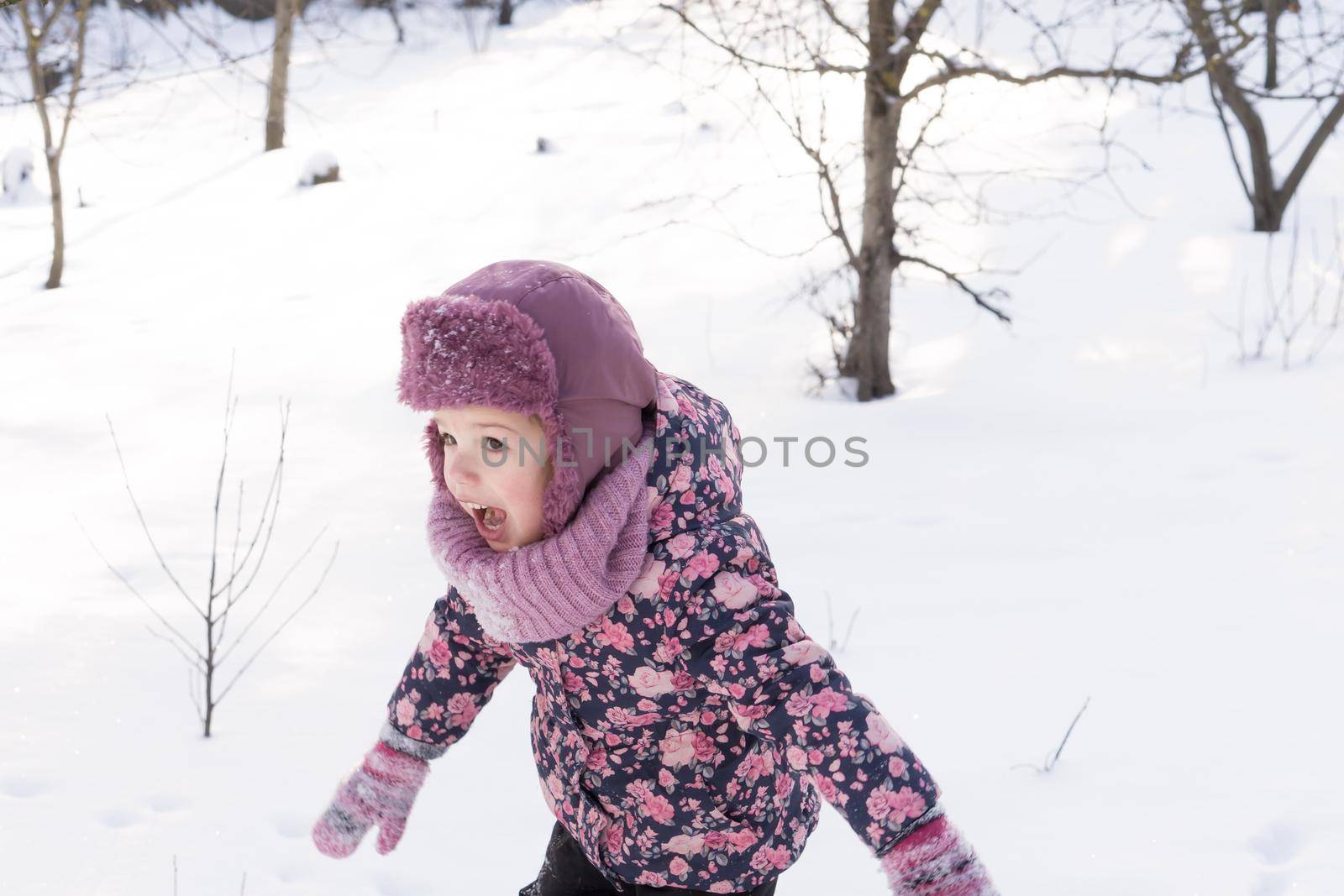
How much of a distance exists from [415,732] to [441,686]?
78 mm

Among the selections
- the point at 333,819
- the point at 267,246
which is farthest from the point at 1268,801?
the point at 267,246

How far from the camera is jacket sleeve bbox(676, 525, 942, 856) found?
1.34 meters

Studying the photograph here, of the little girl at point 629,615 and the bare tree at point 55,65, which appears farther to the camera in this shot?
the bare tree at point 55,65

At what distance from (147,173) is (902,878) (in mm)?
11993

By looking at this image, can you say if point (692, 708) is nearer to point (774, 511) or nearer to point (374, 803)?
point (374, 803)

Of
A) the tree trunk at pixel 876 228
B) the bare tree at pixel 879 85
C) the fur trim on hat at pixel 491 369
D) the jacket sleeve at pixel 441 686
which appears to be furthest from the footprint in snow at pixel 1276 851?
the tree trunk at pixel 876 228

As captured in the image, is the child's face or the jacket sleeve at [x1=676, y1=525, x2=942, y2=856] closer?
the jacket sleeve at [x1=676, y1=525, x2=942, y2=856]

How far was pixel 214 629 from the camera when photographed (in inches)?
131

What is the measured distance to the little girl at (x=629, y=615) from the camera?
1374 millimetres

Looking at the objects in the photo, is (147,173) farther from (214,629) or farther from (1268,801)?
(1268,801)

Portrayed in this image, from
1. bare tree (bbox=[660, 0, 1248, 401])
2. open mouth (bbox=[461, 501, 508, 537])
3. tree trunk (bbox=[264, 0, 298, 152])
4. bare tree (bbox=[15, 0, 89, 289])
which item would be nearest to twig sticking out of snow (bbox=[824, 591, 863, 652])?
open mouth (bbox=[461, 501, 508, 537])

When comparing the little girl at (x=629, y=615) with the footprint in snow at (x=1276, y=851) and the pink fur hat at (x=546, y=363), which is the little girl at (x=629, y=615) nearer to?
the pink fur hat at (x=546, y=363)

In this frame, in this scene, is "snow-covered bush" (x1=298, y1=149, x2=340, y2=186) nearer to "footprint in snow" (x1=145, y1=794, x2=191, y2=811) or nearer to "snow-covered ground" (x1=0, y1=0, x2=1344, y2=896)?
"snow-covered ground" (x1=0, y1=0, x2=1344, y2=896)

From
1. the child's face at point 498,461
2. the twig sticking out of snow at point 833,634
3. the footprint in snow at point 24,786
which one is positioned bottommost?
the footprint in snow at point 24,786
